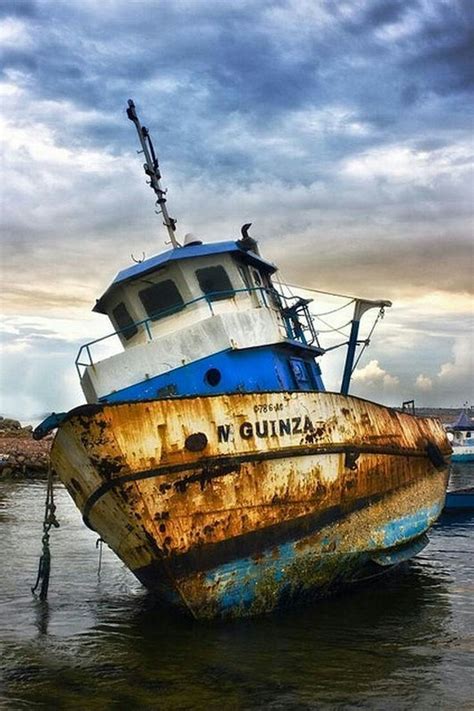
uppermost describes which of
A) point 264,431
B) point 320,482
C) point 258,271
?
point 258,271

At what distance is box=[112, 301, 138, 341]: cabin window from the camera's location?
11.5 meters

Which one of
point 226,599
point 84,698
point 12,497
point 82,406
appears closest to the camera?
point 84,698

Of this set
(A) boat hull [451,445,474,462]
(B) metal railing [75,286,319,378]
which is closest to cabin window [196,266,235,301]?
(B) metal railing [75,286,319,378]

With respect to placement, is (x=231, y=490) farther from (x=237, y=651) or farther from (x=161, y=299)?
(x=161, y=299)

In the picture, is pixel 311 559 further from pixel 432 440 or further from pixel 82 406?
pixel 432 440

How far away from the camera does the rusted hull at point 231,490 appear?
8180 mm

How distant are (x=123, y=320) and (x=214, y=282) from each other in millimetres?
1716

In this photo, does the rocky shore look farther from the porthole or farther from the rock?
the porthole

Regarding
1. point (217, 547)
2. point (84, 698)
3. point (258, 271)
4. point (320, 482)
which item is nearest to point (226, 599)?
point (217, 547)

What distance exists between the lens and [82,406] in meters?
8.18

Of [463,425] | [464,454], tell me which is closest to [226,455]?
[464,454]

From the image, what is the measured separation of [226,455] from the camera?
8.45 meters

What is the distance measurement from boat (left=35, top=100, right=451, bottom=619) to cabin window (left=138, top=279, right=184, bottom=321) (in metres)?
0.02

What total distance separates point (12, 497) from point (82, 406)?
1911cm
